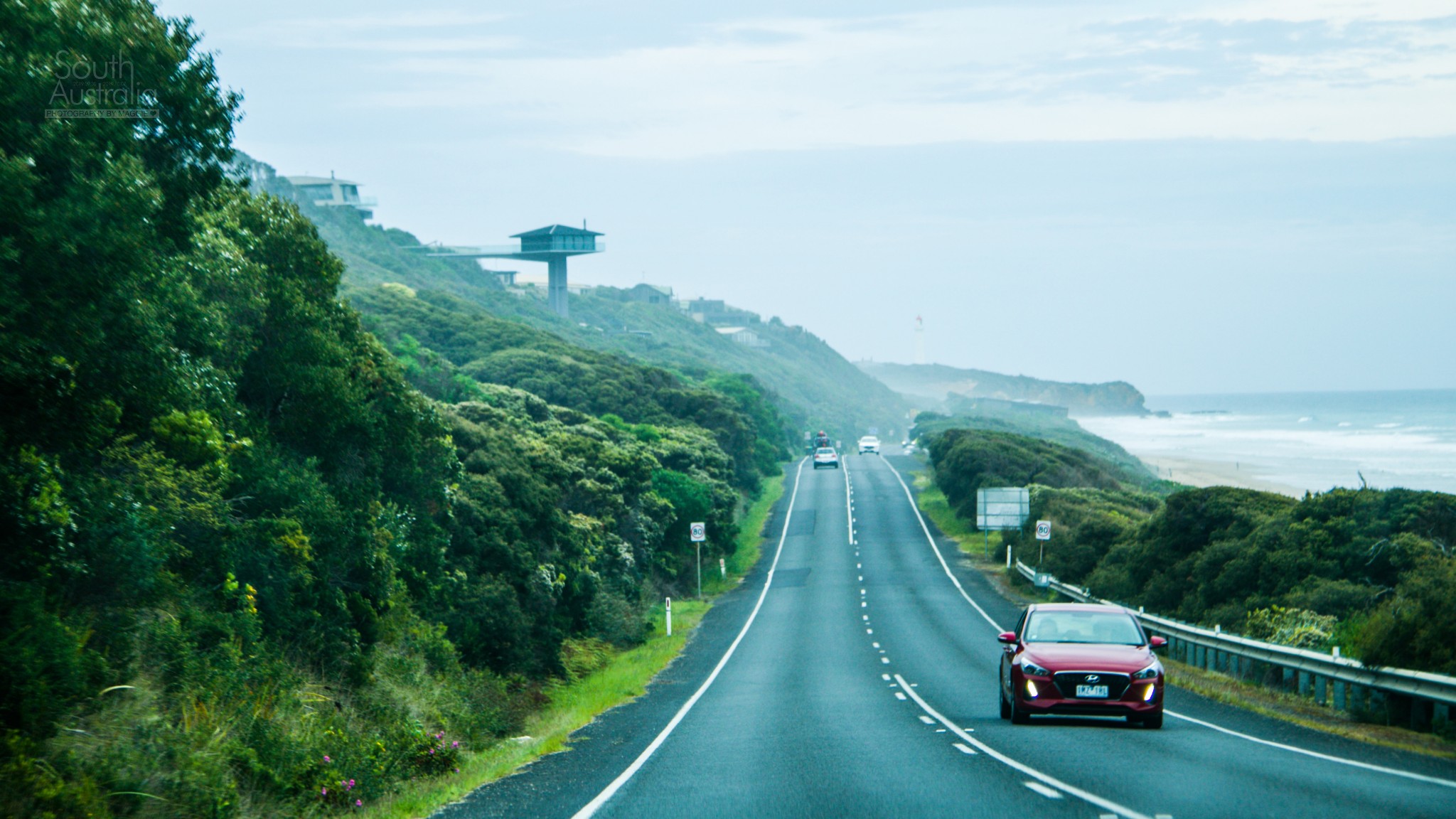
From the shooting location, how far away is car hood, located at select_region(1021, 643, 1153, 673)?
14.8 m

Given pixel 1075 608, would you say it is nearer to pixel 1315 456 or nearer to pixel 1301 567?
pixel 1301 567

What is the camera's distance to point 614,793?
440 inches

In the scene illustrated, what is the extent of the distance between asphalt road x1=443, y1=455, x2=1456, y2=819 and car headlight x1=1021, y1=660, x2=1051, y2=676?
0.68 meters

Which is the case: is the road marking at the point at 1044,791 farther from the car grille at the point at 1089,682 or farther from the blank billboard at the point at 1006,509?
the blank billboard at the point at 1006,509

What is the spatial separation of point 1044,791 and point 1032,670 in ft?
16.1

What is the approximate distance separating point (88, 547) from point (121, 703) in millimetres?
2605

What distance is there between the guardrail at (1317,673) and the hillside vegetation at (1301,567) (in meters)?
0.45

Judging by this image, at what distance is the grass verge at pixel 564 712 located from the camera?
38.1 ft

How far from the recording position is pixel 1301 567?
26.7m

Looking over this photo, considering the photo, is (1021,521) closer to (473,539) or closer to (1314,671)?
(473,539)

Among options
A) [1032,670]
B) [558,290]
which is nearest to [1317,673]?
[1032,670]

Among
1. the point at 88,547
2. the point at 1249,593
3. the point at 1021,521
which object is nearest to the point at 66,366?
the point at 88,547

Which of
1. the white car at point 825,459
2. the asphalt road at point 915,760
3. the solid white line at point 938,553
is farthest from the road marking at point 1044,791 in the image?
the white car at point 825,459

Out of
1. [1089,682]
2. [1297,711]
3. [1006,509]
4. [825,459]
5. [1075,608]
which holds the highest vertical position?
[825,459]
